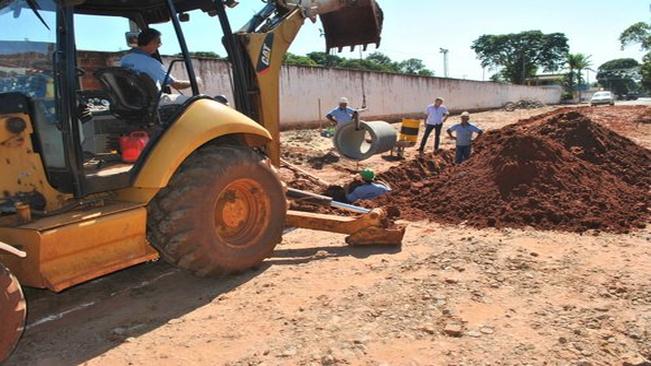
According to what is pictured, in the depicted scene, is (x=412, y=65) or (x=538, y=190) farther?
(x=412, y=65)

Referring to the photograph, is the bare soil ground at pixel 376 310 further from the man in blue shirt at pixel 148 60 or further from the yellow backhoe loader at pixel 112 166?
the man in blue shirt at pixel 148 60

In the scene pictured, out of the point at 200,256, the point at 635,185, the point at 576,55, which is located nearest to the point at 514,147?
the point at 635,185

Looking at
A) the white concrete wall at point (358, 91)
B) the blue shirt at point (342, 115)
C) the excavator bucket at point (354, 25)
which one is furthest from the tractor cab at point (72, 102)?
the blue shirt at point (342, 115)

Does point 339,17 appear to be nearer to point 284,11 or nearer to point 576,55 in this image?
point 284,11

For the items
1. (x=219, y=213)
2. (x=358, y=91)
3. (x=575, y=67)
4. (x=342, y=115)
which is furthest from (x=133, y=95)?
(x=575, y=67)

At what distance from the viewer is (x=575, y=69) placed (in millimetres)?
75125

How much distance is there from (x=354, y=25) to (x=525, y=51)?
3268 inches

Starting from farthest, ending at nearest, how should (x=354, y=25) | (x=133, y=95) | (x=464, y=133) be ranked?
(x=464, y=133) → (x=354, y=25) → (x=133, y=95)

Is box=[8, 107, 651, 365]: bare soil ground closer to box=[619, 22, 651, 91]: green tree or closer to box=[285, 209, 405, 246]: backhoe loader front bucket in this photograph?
box=[285, 209, 405, 246]: backhoe loader front bucket

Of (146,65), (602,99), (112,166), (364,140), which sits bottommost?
(364,140)

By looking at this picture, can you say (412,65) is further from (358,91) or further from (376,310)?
(376,310)

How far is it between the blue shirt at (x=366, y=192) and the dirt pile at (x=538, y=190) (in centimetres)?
26

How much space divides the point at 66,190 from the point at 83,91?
0.78m

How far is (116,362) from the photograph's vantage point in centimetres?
351
